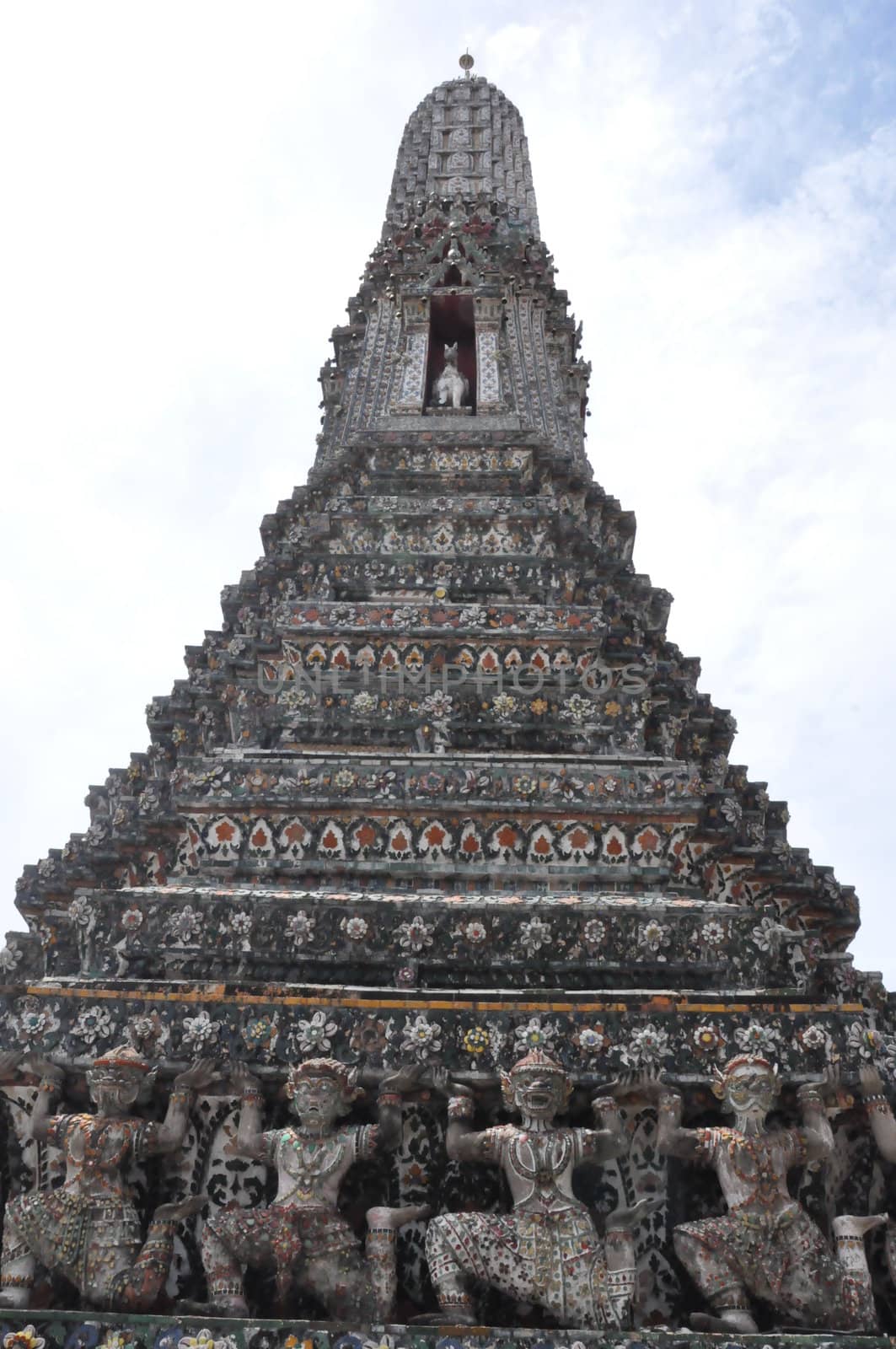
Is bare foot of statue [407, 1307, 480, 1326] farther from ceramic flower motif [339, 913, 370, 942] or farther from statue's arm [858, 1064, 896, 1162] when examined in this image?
ceramic flower motif [339, 913, 370, 942]

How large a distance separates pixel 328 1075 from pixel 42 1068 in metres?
1.72

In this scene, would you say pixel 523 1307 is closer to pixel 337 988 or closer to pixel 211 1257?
pixel 211 1257

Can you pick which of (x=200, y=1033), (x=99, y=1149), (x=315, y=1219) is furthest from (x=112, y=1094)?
(x=315, y=1219)

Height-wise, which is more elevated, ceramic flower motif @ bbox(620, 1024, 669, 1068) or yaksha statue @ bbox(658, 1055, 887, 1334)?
ceramic flower motif @ bbox(620, 1024, 669, 1068)

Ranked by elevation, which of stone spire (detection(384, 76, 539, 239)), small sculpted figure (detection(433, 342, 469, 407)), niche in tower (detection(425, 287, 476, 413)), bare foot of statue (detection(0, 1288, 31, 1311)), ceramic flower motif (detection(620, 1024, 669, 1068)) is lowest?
bare foot of statue (detection(0, 1288, 31, 1311))

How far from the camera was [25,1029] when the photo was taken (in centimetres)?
757

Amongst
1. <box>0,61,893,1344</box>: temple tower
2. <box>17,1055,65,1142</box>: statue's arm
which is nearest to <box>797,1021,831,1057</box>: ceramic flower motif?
<box>0,61,893,1344</box>: temple tower

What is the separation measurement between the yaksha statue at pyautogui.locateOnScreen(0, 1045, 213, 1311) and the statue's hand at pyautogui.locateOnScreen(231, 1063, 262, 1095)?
15 cm

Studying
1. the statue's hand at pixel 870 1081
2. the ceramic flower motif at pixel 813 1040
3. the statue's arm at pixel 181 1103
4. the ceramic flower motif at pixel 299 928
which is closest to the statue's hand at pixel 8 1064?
the statue's arm at pixel 181 1103

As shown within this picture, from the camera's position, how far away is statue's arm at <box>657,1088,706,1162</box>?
270 inches

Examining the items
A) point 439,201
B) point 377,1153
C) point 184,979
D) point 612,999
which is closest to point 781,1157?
point 612,999

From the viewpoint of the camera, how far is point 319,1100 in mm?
6918

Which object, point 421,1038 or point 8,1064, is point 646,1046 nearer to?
point 421,1038

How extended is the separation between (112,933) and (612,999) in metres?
3.64
